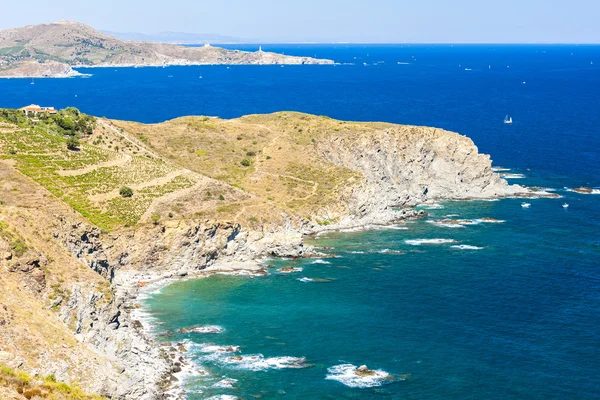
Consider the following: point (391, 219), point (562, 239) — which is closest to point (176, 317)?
point (391, 219)

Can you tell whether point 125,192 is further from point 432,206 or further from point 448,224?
point 432,206

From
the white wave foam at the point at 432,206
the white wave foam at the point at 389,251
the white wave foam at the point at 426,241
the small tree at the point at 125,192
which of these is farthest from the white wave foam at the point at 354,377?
the white wave foam at the point at 432,206

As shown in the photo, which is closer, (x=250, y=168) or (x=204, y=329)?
(x=204, y=329)

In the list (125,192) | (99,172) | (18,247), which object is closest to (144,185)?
(125,192)

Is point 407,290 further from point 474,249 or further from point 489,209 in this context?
point 489,209

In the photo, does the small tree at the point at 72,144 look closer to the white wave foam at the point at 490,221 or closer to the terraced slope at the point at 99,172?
the terraced slope at the point at 99,172
